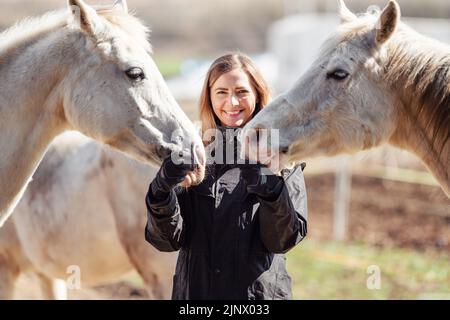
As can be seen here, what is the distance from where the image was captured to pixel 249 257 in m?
2.97

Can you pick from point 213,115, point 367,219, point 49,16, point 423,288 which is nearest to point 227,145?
point 213,115

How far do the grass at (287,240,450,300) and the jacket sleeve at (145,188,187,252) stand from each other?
3704 millimetres

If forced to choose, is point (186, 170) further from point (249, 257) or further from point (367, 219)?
point (367, 219)

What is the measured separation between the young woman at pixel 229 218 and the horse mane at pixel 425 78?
691mm

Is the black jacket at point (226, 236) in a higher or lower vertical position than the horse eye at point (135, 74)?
lower

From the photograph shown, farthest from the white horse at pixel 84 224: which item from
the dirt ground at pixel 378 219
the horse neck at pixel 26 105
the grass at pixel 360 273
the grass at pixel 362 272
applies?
the grass at pixel 362 272

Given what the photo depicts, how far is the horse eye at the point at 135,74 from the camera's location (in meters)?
3.18

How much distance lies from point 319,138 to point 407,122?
0.45 metres

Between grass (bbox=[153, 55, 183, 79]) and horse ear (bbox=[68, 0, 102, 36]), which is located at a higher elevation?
grass (bbox=[153, 55, 183, 79])

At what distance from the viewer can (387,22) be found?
310 centimetres

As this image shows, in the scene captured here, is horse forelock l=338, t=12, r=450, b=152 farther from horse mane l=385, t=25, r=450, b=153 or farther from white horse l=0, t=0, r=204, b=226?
white horse l=0, t=0, r=204, b=226

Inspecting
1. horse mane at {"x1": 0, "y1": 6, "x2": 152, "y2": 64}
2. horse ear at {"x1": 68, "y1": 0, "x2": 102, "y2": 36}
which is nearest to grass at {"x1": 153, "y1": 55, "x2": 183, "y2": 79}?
horse mane at {"x1": 0, "y1": 6, "x2": 152, "y2": 64}

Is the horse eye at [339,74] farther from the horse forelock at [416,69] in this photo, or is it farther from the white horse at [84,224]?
the white horse at [84,224]

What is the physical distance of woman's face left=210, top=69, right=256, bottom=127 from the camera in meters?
3.15
